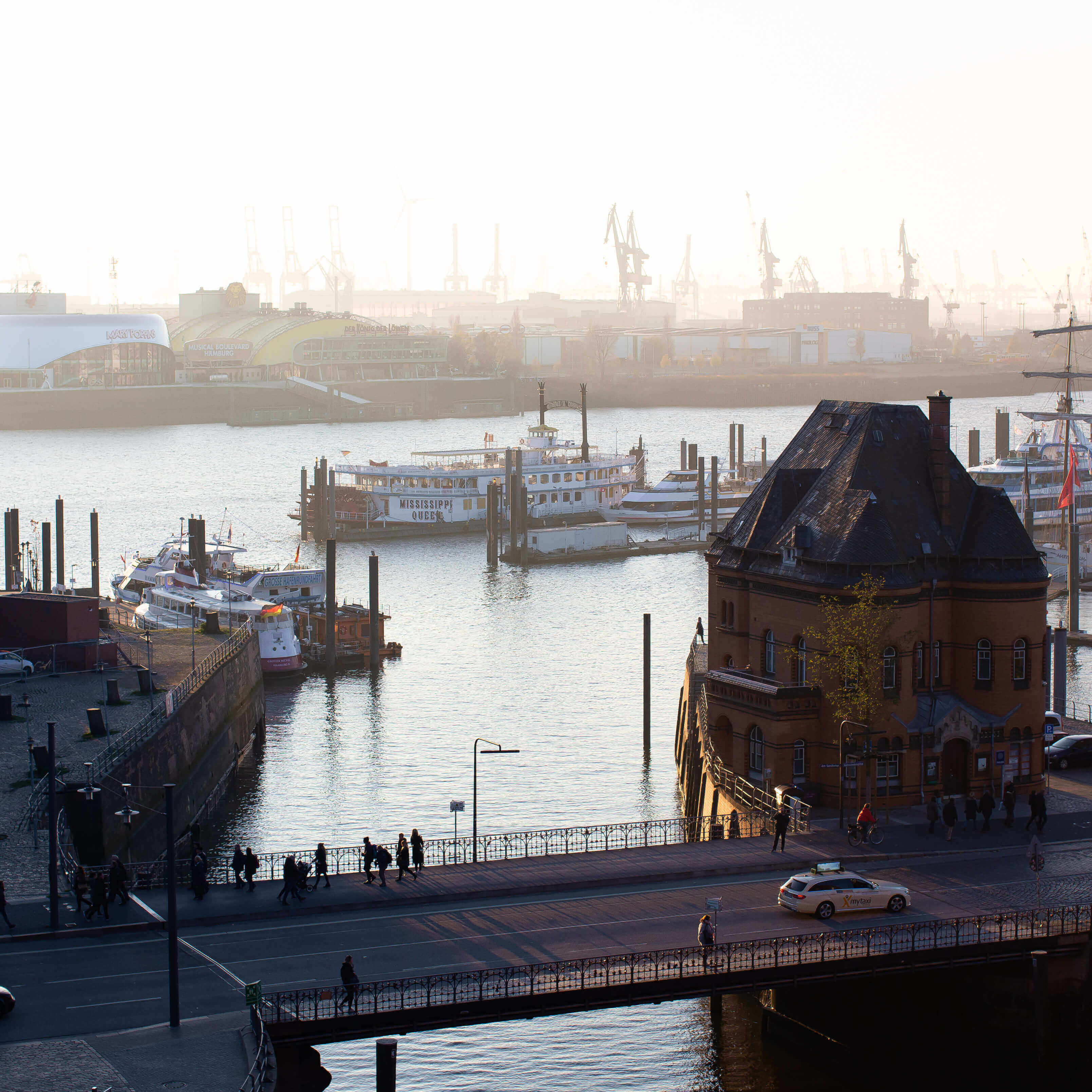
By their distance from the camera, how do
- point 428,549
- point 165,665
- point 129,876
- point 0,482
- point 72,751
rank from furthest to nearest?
point 0,482, point 428,549, point 165,665, point 72,751, point 129,876

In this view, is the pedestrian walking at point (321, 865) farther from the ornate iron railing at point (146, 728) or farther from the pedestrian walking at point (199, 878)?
the ornate iron railing at point (146, 728)

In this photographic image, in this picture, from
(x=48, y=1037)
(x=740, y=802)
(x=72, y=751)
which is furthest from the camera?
(x=72, y=751)

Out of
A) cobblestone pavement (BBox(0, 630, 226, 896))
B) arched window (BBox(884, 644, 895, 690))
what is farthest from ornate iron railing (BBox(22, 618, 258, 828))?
arched window (BBox(884, 644, 895, 690))

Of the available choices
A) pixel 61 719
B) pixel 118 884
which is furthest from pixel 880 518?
pixel 61 719

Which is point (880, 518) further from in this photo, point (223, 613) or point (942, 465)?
point (223, 613)

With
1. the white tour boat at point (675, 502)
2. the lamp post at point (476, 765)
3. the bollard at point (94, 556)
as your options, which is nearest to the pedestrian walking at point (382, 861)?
the lamp post at point (476, 765)

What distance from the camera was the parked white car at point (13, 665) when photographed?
5406 centimetres

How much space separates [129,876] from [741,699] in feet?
52.3

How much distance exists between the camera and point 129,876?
1391 inches

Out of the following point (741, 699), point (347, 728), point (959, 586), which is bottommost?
point (347, 728)

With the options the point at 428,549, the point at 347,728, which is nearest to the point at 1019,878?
the point at 347,728

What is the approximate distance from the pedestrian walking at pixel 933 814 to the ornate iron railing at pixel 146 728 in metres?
19.5

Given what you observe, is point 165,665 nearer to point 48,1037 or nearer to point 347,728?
point 347,728

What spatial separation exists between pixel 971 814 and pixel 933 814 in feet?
3.03
